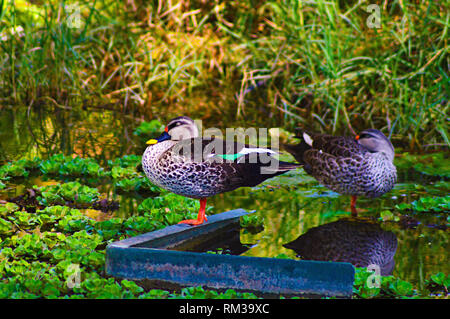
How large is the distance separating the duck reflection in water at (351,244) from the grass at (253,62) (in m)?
2.74

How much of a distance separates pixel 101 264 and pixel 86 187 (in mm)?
1734

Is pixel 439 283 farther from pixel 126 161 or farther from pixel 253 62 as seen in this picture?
pixel 253 62

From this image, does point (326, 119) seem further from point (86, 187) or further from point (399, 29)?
point (86, 187)

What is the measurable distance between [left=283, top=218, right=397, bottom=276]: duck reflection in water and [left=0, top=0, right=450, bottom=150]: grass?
2.74 m

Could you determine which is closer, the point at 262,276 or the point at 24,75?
the point at 262,276

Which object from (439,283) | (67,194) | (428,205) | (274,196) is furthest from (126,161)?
(439,283)

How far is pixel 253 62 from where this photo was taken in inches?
391

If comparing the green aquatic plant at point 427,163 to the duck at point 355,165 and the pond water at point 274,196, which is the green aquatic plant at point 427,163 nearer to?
the pond water at point 274,196

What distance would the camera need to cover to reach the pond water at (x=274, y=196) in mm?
5012

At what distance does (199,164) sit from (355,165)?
1.55m

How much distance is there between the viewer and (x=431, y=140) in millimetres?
8234

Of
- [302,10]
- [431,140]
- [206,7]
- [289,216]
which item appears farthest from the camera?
[206,7]

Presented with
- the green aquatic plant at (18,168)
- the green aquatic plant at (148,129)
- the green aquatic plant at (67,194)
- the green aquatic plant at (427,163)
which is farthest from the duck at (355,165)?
the green aquatic plant at (148,129)
